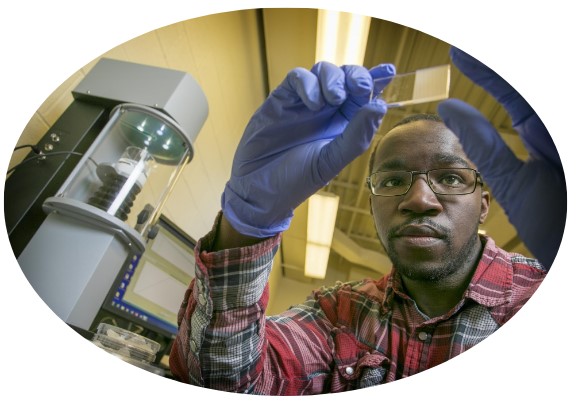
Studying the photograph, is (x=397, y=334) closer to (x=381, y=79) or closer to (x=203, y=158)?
(x=381, y=79)

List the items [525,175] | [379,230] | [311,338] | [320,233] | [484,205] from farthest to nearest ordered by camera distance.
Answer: [320,233], [311,338], [379,230], [484,205], [525,175]

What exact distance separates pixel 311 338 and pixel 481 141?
516 millimetres

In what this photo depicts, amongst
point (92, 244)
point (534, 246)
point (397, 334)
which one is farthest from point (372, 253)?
point (92, 244)

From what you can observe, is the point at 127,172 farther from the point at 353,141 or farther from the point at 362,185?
the point at 362,185

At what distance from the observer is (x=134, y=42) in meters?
0.84

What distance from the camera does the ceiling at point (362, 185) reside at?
0.70 meters

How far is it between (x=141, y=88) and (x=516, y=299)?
819 millimetres

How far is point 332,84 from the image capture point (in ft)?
1.64

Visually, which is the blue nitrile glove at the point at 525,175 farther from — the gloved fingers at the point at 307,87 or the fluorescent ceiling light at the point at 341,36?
the fluorescent ceiling light at the point at 341,36

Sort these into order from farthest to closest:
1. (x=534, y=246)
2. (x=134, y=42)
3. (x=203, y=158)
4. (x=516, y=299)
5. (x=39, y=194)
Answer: (x=203, y=158) < (x=134, y=42) < (x=39, y=194) < (x=516, y=299) < (x=534, y=246)

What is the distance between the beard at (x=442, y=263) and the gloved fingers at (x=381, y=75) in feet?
0.84

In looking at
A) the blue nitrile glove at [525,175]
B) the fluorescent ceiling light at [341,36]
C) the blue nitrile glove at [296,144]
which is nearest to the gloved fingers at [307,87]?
the blue nitrile glove at [296,144]

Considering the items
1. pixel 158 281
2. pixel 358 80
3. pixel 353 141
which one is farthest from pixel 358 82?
pixel 158 281

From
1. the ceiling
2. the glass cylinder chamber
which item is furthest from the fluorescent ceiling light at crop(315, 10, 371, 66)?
the glass cylinder chamber
